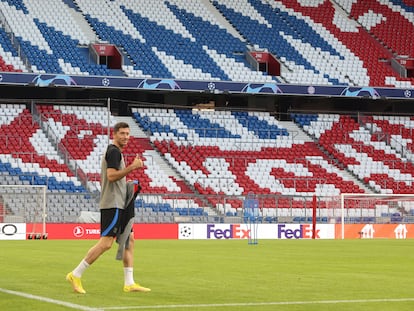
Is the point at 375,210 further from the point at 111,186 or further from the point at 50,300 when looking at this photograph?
the point at 50,300

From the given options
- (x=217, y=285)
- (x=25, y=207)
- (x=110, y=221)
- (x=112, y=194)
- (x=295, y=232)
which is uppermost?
(x=25, y=207)

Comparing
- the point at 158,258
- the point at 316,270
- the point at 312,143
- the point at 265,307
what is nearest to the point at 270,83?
the point at 312,143

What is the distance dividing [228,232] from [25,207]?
9346mm

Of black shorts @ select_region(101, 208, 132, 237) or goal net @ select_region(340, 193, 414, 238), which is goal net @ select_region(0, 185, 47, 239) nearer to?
goal net @ select_region(340, 193, 414, 238)

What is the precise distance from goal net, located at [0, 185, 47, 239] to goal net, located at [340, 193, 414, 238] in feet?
46.0

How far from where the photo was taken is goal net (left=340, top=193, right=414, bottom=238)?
146 ft

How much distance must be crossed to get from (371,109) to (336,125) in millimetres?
4330

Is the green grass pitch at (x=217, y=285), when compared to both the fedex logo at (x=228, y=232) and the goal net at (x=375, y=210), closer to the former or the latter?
the fedex logo at (x=228, y=232)

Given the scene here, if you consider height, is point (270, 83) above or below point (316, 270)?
above

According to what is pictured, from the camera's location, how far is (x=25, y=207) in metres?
39.6

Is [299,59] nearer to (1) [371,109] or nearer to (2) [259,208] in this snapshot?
(1) [371,109]

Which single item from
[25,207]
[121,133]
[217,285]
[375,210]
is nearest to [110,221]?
[121,133]

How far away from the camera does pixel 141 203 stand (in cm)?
4253

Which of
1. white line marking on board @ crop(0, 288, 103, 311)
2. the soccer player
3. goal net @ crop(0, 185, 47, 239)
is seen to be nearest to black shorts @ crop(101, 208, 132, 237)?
the soccer player
